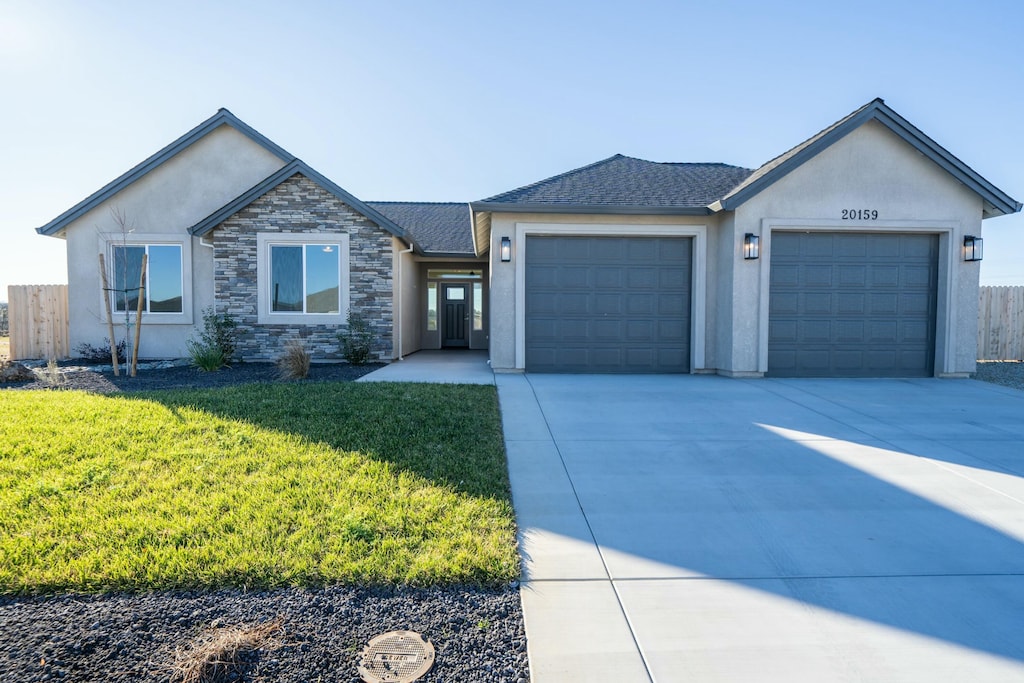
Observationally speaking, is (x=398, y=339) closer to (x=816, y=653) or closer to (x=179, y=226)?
(x=179, y=226)

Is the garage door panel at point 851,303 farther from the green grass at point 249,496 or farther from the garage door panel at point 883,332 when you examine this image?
the green grass at point 249,496

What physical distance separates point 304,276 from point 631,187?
772 cm

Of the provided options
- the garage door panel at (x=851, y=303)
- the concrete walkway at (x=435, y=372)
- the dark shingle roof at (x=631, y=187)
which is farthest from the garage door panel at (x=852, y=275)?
the concrete walkway at (x=435, y=372)

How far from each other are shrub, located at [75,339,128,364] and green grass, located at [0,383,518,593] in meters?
6.71

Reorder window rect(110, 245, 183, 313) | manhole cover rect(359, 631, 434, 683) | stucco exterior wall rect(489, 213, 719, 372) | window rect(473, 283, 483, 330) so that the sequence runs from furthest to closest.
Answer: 1. window rect(473, 283, 483, 330)
2. window rect(110, 245, 183, 313)
3. stucco exterior wall rect(489, 213, 719, 372)
4. manhole cover rect(359, 631, 434, 683)

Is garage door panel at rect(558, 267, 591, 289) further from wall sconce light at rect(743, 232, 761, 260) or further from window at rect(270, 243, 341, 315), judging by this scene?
window at rect(270, 243, 341, 315)

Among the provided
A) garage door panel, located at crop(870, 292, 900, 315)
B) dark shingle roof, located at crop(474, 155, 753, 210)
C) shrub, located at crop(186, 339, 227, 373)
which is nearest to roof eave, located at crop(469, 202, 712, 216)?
dark shingle roof, located at crop(474, 155, 753, 210)

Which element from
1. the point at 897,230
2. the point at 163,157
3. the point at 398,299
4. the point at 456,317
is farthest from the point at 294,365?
the point at 897,230

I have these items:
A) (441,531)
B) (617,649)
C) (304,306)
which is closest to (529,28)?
(304,306)

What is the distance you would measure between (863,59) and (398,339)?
40.5 feet

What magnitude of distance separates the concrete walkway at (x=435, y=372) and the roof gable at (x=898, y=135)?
18.6ft

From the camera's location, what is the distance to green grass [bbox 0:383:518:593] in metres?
3.02

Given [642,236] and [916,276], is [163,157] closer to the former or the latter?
[642,236]

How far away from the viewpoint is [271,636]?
246 cm
